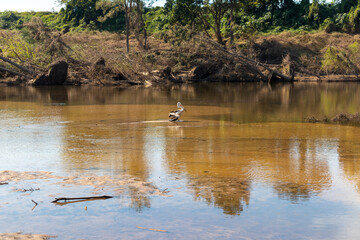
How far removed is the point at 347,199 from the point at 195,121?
8.31 meters

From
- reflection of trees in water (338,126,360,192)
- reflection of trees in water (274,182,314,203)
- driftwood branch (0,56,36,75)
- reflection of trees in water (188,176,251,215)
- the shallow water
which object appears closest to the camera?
the shallow water

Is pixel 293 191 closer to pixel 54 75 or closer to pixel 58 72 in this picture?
pixel 58 72

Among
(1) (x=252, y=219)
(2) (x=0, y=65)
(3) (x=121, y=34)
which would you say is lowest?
(1) (x=252, y=219)

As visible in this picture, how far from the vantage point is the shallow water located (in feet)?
16.5

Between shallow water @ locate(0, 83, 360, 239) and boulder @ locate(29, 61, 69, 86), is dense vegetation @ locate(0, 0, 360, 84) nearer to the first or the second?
boulder @ locate(29, 61, 69, 86)

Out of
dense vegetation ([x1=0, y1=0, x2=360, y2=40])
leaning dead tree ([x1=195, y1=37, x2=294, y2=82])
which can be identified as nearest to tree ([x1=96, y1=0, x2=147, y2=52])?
dense vegetation ([x1=0, y1=0, x2=360, y2=40])

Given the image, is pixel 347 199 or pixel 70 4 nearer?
pixel 347 199

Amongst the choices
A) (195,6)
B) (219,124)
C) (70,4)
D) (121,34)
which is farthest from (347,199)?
(70,4)

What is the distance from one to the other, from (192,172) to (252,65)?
27.7 m

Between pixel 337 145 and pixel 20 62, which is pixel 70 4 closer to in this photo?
pixel 20 62

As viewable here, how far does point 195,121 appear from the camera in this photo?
13984mm

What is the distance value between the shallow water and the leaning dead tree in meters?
17.7

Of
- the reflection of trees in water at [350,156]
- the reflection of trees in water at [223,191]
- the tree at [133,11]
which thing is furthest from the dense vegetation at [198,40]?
the reflection of trees in water at [223,191]

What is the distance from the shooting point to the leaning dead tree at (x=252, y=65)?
32656 millimetres
